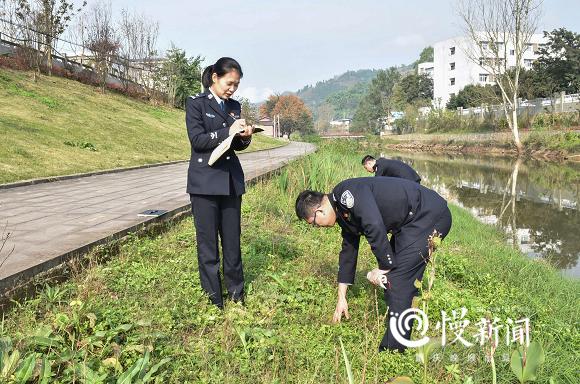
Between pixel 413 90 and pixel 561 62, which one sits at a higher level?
pixel 413 90

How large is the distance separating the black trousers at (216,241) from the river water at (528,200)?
184 inches

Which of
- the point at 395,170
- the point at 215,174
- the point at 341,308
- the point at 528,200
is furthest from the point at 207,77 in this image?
the point at 528,200

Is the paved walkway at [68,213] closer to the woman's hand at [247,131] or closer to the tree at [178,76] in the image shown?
the woman's hand at [247,131]

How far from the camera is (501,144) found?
27.4 meters

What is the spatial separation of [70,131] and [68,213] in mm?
9343

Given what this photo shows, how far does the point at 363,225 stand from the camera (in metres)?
2.43

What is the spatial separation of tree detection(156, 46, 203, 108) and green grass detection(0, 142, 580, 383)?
28.2 metres

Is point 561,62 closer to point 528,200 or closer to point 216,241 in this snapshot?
point 528,200

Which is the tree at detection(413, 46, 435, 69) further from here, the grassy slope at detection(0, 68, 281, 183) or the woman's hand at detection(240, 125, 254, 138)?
the woman's hand at detection(240, 125, 254, 138)

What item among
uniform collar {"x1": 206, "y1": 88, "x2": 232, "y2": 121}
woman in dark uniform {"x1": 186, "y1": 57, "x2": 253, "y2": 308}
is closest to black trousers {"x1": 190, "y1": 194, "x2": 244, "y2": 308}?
woman in dark uniform {"x1": 186, "y1": 57, "x2": 253, "y2": 308}

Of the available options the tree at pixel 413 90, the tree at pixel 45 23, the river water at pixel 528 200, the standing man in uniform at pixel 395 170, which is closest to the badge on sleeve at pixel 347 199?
the standing man in uniform at pixel 395 170

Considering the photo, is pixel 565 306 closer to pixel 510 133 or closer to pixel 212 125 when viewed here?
pixel 212 125

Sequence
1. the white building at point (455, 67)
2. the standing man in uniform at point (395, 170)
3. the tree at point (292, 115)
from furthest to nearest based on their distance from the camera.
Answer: the tree at point (292, 115) < the white building at point (455, 67) < the standing man in uniform at point (395, 170)

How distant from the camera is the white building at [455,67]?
49.5 m
